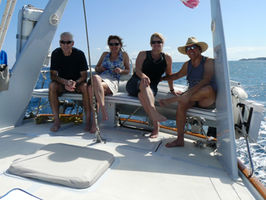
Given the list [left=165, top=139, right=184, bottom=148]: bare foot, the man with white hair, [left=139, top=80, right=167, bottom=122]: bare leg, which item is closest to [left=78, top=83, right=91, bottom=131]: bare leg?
the man with white hair

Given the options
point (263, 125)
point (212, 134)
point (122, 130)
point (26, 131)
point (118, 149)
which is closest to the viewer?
point (118, 149)

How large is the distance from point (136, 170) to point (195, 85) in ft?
3.58

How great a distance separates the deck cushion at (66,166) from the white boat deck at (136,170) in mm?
44

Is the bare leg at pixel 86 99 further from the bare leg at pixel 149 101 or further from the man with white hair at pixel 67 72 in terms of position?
the bare leg at pixel 149 101

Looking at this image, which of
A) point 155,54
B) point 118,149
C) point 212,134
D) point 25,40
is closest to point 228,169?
point 118,149

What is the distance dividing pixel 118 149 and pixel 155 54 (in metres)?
1.25

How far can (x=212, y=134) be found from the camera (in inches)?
151

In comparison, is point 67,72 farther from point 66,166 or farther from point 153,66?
point 66,166

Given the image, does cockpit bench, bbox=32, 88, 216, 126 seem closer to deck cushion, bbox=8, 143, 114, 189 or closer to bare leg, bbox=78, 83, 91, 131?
bare leg, bbox=78, 83, 91, 131

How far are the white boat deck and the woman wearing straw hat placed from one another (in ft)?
1.02

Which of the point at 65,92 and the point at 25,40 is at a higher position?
the point at 25,40

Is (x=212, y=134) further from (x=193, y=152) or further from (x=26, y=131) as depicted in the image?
(x=26, y=131)

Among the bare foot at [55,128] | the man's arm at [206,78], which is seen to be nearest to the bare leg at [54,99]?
the bare foot at [55,128]

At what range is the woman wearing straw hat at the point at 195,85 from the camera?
230 centimetres
